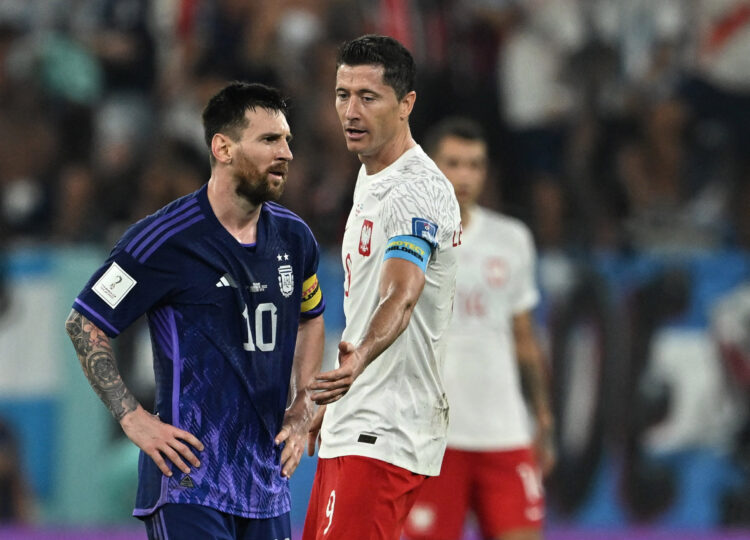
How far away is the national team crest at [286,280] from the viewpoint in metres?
4.48

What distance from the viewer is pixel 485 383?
6.69 m

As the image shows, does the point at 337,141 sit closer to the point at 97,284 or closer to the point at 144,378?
the point at 144,378

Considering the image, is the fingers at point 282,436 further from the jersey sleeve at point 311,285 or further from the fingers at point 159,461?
the jersey sleeve at point 311,285

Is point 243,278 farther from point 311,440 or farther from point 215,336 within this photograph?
point 311,440

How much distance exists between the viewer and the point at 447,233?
14.7 ft

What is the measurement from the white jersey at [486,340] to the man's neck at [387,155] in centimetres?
201

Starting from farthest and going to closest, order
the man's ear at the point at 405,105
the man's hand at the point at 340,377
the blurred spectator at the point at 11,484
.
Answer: the blurred spectator at the point at 11,484 < the man's ear at the point at 405,105 < the man's hand at the point at 340,377

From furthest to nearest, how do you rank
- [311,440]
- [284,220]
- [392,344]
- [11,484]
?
1. [11,484]
2. [311,440]
3. [284,220]
4. [392,344]

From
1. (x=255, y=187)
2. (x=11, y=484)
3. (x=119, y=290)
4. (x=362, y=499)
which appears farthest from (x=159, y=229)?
(x=11, y=484)

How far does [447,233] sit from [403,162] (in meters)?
0.34

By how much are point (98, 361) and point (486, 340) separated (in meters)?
2.92

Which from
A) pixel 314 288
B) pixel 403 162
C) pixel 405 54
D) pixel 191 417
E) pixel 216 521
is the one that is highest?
pixel 405 54

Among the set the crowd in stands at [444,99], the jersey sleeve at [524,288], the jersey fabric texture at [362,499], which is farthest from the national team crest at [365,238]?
the crowd in stands at [444,99]

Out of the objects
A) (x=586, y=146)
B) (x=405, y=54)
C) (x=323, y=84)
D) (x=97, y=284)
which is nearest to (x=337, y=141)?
(x=323, y=84)
